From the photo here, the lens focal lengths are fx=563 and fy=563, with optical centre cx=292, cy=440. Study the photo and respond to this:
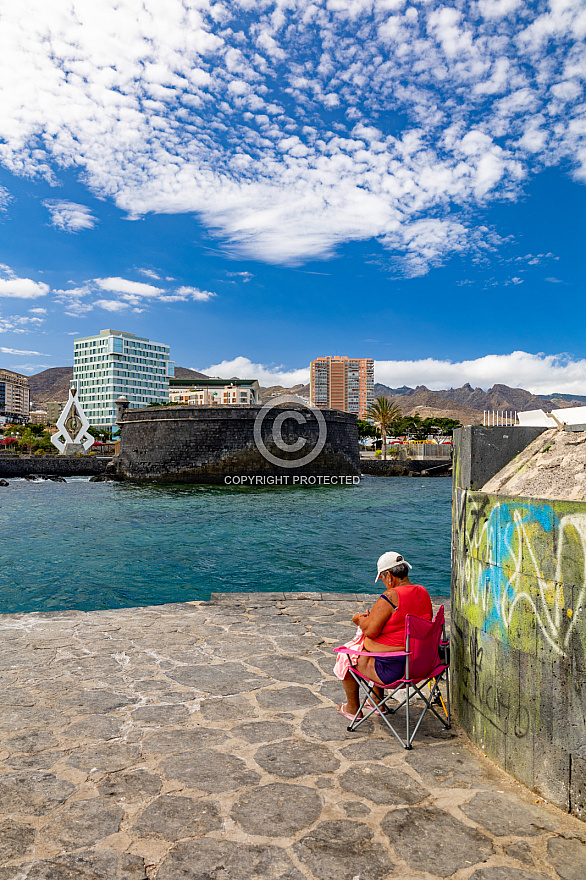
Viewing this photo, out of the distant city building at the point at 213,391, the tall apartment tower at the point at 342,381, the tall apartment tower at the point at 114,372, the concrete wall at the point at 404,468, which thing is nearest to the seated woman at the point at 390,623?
the concrete wall at the point at 404,468

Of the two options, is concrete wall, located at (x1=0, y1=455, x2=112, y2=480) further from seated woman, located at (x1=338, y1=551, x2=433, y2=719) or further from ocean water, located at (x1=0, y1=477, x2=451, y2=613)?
seated woman, located at (x1=338, y1=551, x2=433, y2=719)

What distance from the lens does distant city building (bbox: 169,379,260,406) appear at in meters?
134

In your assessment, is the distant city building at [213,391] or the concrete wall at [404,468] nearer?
the concrete wall at [404,468]

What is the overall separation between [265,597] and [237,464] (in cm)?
3069

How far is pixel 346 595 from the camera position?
6.82 meters

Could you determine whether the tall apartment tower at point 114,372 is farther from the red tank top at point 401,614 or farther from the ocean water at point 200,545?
the red tank top at point 401,614

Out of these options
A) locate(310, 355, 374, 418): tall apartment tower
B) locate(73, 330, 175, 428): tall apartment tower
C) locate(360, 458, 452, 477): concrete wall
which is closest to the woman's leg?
locate(360, 458, 452, 477): concrete wall

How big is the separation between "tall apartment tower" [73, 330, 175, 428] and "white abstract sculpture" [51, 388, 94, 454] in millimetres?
51685

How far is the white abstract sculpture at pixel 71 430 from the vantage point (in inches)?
2768

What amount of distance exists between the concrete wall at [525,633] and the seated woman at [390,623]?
27cm

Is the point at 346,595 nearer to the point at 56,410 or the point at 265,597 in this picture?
the point at 265,597

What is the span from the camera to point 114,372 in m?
124

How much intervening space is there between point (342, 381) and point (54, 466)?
13482cm

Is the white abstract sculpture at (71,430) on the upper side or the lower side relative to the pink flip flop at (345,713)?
upper
